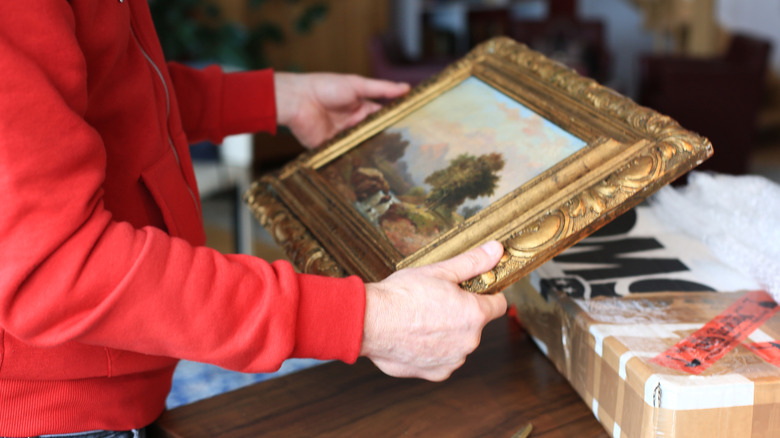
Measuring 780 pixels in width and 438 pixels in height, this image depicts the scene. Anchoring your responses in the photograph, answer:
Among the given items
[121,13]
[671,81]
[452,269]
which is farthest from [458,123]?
[671,81]

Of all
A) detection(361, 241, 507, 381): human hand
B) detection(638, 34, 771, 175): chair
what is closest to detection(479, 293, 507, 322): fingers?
detection(361, 241, 507, 381): human hand

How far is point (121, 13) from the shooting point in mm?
622

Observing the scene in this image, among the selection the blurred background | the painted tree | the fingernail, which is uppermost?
the fingernail

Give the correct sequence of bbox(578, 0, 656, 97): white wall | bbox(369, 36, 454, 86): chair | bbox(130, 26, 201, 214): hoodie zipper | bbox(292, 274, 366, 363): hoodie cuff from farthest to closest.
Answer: bbox(578, 0, 656, 97): white wall < bbox(369, 36, 454, 86): chair < bbox(130, 26, 201, 214): hoodie zipper < bbox(292, 274, 366, 363): hoodie cuff

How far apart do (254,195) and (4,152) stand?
50 cm

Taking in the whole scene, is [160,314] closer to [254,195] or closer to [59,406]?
[59,406]

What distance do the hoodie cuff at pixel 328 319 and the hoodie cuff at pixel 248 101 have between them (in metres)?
0.53

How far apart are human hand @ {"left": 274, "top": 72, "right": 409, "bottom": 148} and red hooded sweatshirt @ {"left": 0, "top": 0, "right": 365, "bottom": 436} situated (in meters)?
0.33

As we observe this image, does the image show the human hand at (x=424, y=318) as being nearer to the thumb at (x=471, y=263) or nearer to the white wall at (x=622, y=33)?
the thumb at (x=471, y=263)

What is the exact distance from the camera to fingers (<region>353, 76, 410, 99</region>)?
1082 millimetres

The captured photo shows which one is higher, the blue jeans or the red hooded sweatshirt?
the red hooded sweatshirt

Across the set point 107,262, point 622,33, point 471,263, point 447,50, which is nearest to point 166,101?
point 107,262

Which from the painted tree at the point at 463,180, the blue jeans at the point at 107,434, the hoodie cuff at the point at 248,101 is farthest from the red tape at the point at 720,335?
the hoodie cuff at the point at 248,101

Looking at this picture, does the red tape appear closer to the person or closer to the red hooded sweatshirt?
the person
